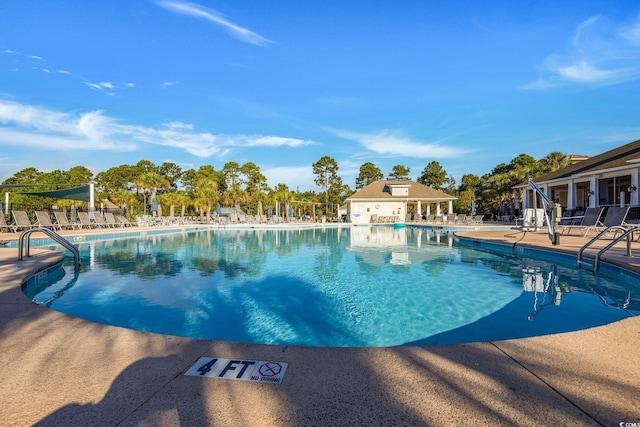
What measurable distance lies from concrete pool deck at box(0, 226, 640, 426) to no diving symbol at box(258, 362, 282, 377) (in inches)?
3.0

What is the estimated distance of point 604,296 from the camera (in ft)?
18.1

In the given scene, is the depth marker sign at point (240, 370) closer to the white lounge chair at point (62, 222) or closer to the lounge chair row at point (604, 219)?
the lounge chair row at point (604, 219)

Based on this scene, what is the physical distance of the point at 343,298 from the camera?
578 cm

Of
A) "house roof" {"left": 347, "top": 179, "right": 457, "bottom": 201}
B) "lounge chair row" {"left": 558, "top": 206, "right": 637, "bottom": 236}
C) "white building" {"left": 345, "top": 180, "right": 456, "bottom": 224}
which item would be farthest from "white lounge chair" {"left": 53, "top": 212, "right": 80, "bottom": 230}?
"lounge chair row" {"left": 558, "top": 206, "right": 637, "bottom": 236}

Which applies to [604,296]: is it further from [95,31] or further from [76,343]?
[95,31]

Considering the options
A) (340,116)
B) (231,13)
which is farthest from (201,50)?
(340,116)

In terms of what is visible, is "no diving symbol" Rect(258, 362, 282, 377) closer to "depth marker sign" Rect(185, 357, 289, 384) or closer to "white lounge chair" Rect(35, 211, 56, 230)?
"depth marker sign" Rect(185, 357, 289, 384)

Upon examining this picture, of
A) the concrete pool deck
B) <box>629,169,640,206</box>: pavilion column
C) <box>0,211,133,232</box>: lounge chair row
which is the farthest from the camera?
<box>0,211,133,232</box>: lounge chair row

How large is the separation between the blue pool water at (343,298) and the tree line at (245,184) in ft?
80.0

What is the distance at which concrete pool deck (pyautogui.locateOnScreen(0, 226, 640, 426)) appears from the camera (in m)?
1.59

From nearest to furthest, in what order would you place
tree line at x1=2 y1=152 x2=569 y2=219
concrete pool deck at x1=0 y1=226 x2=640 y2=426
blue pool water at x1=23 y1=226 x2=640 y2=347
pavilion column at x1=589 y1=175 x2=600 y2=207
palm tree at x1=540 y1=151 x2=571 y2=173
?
concrete pool deck at x1=0 y1=226 x2=640 y2=426, blue pool water at x1=23 y1=226 x2=640 y2=347, pavilion column at x1=589 y1=175 x2=600 y2=207, palm tree at x1=540 y1=151 x2=571 y2=173, tree line at x1=2 y1=152 x2=569 y2=219

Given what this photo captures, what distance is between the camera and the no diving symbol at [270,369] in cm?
203

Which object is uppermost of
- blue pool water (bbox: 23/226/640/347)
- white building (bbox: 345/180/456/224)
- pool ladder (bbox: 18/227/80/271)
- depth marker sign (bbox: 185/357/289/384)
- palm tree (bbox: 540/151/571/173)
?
palm tree (bbox: 540/151/571/173)

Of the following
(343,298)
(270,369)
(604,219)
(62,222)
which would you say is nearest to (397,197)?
(604,219)
